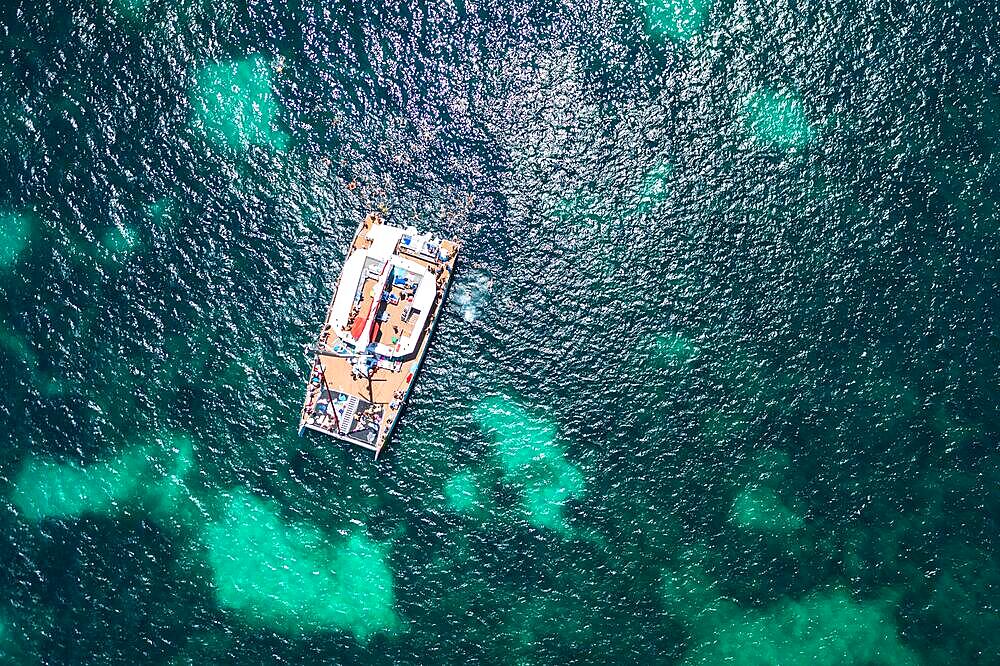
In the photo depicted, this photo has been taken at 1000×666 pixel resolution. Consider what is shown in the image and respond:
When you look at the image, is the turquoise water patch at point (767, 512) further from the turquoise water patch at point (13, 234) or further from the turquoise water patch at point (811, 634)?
the turquoise water patch at point (13, 234)

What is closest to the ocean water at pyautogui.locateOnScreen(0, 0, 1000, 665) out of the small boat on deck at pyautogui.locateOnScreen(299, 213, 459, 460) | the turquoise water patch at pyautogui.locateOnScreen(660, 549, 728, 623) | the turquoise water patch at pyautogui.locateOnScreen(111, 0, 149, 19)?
the turquoise water patch at pyautogui.locateOnScreen(660, 549, 728, 623)

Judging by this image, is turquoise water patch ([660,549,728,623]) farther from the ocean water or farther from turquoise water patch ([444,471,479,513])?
turquoise water patch ([444,471,479,513])

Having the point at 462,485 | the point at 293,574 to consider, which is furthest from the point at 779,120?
the point at 293,574

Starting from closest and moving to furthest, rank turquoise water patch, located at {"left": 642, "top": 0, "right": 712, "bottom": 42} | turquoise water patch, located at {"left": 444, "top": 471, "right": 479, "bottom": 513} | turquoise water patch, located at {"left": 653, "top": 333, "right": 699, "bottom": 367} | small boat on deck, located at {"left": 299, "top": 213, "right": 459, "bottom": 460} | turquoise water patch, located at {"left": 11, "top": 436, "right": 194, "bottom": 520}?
small boat on deck, located at {"left": 299, "top": 213, "right": 459, "bottom": 460}
turquoise water patch, located at {"left": 11, "top": 436, "right": 194, "bottom": 520}
turquoise water patch, located at {"left": 444, "top": 471, "right": 479, "bottom": 513}
turquoise water patch, located at {"left": 653, "top": 333, "right": 699, "bottom": 367}
turquoise water patch, located at {"left": 642, "top": 0, "right": 712, "bottom": 42}

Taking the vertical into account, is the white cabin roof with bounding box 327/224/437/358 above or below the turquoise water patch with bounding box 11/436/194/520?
above

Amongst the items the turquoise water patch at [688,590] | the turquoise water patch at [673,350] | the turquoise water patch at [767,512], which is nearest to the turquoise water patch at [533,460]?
the turquoise water patch at [688,590]

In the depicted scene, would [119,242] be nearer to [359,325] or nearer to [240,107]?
[240,107]
